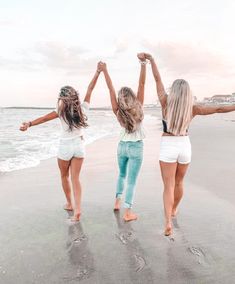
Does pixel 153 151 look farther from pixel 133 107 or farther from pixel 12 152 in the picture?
pixel 133 107

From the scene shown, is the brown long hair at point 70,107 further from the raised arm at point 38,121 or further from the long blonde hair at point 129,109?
the long blonde hair at point 129,109

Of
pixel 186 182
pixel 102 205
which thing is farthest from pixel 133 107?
pixel 186 182

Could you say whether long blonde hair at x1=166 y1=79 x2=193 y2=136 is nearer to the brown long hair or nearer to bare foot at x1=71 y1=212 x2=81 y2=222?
the brown long hair

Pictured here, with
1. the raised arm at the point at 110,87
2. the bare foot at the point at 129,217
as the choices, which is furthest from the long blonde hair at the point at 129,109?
the bare foot at the point at 129,217

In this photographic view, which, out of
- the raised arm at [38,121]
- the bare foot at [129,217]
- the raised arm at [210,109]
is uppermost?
the raised arm at [210,109]

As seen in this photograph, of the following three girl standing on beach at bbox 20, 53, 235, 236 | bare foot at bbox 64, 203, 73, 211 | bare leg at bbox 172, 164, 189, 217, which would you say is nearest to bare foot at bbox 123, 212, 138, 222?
three girl standing on beach at bbox 20, 53, 235, 236

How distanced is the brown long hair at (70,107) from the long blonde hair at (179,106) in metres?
1.35

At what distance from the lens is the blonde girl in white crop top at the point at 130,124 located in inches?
191

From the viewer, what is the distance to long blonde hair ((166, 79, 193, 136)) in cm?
419

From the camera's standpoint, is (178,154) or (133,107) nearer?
(178,154)

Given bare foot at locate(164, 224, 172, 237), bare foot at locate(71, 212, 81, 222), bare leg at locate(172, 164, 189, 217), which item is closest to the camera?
bare foot at locate(164, 224, 172, 237)

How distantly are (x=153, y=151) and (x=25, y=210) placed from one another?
6.21m

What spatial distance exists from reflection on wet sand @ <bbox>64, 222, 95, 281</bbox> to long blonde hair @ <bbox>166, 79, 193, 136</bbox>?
1741mm

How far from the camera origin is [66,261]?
12.1 ft
